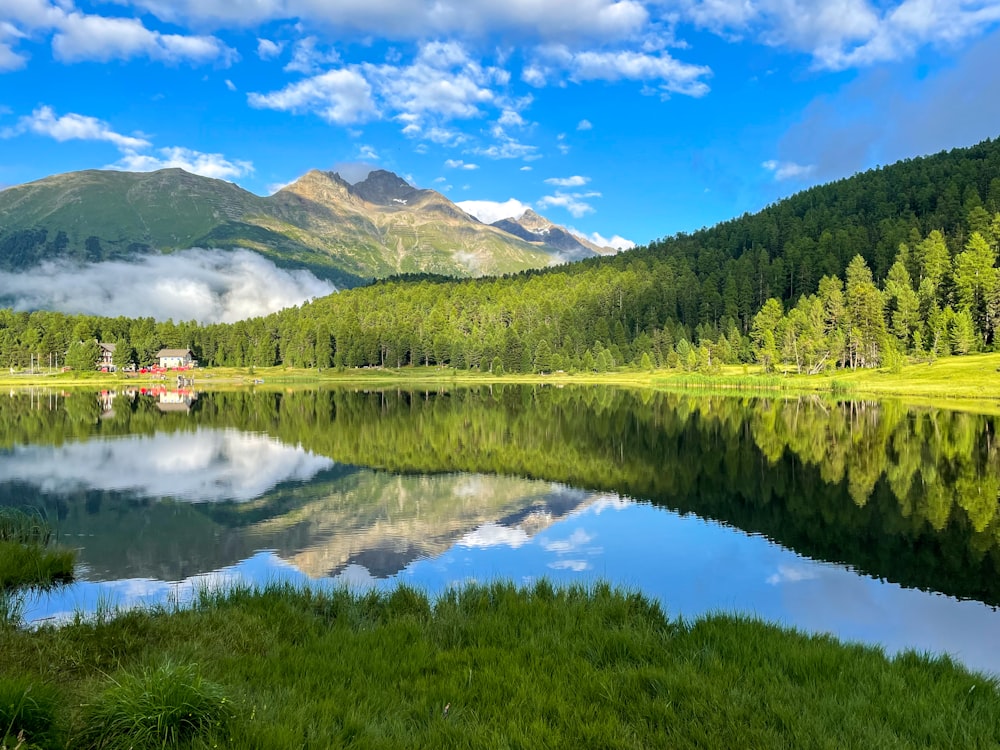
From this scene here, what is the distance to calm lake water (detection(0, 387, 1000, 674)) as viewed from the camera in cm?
1502

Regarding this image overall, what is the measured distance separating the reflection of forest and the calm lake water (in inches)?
7.4

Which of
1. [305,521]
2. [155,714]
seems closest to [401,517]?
[305,521]

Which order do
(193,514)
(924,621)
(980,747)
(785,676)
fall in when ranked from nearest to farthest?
1. (980,747)
2. (785,676)
3. (924,621)
4. (193,514)

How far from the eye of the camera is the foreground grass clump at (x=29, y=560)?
46.4 ft

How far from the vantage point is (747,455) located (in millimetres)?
37500

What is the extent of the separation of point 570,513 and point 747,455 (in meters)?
17.5

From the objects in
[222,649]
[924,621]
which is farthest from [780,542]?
[222,649]

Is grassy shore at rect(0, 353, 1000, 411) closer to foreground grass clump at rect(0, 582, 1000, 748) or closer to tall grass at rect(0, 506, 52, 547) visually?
foreground grass clump at rect(0, 582, 1000, 748)

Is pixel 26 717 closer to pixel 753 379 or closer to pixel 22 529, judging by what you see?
pixel 22 529

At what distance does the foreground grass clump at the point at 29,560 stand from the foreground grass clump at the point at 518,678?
239 inches

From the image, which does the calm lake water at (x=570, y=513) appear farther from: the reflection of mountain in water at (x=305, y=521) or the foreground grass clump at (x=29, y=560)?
the foreground grass clump at (x=29, y=560)

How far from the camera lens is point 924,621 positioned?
13102mm

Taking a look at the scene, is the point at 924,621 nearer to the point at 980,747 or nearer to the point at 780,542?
the point at 780,542

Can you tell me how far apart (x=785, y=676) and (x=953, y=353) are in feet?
446
